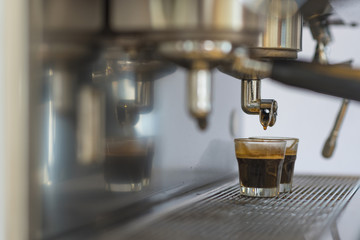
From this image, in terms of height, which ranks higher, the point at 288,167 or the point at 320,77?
the point at 320,77

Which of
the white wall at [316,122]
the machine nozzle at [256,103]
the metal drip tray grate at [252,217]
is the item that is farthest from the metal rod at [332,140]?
the white wall at [316,122]

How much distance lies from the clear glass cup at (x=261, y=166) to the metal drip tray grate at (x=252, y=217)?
0.02m

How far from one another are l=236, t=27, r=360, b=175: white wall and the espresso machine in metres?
0.68

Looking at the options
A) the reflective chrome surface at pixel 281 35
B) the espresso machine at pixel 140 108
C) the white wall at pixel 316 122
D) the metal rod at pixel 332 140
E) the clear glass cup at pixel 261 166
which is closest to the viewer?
the espresso machine at pixel 140 108

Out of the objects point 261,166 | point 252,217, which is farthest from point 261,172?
point 252,217

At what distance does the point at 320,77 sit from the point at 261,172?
15 cm

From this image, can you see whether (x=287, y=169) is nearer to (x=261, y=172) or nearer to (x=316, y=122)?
(x=261, y=172)

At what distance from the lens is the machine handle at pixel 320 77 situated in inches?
22.3

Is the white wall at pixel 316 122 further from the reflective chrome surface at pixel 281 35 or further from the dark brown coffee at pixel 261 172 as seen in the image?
the reflective chrome surface at pixel 281 35

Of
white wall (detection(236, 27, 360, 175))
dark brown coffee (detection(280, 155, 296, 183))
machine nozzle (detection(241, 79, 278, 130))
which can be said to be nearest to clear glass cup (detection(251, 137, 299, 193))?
dark brown coffee (detection(280, 155, 296, 183))

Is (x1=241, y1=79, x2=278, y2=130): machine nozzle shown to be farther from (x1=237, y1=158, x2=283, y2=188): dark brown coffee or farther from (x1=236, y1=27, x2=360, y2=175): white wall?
(x1=236, y1=27, x2=360, y2=175): white wall

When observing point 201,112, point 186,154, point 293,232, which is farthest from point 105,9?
point 186,154

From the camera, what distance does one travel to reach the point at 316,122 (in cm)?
143

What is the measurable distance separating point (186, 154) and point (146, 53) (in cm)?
34
